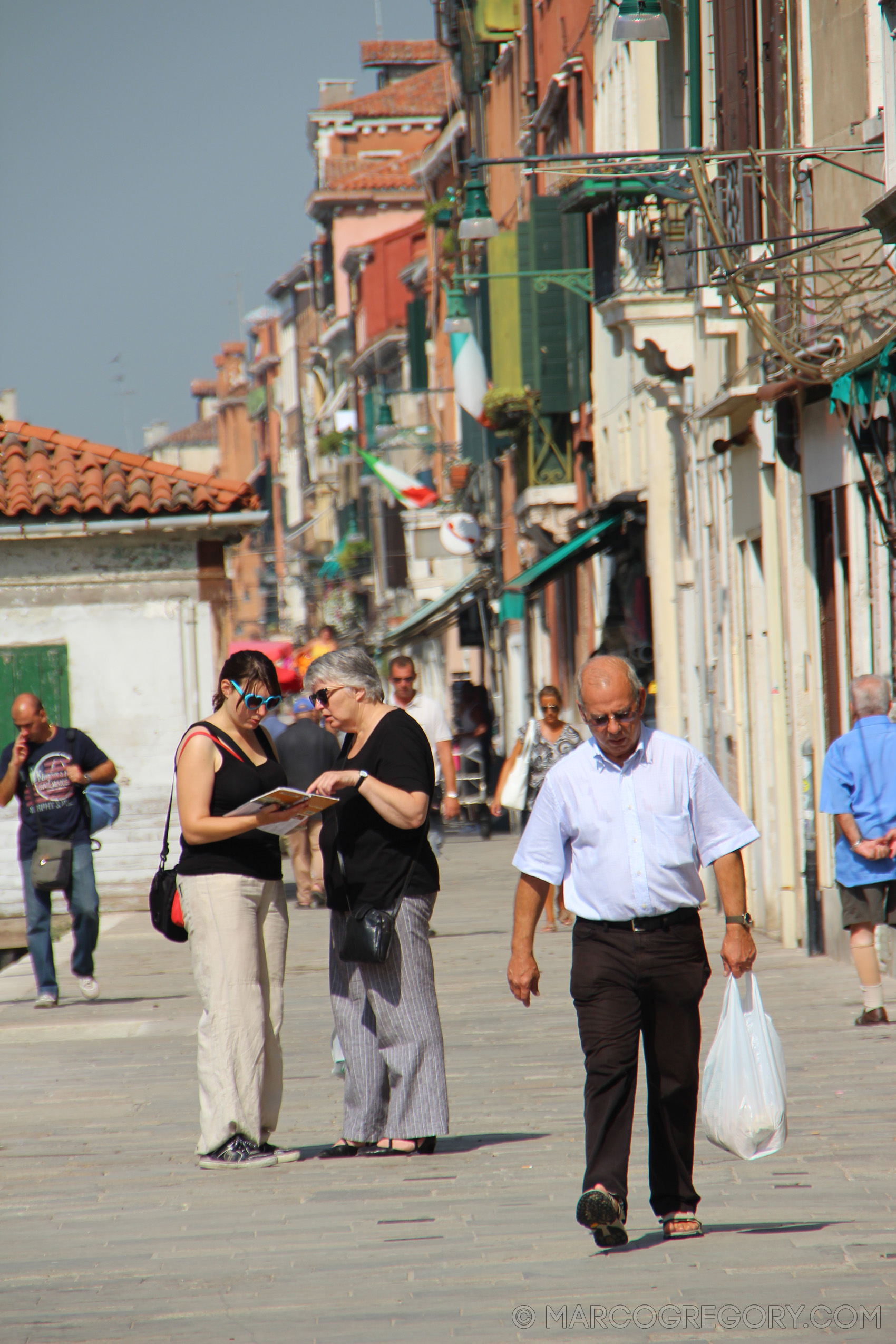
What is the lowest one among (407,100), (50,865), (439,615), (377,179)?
(50,865)

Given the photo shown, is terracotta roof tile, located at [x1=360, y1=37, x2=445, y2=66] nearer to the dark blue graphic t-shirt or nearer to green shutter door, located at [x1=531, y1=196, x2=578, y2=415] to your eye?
green shutter door, located at [x1=531, y1=196, x2=578, y2=415]

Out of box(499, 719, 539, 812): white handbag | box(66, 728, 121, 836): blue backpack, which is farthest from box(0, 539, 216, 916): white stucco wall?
box(66, 728, 121, 836): blue backpack

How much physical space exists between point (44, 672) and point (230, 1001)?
13228mm

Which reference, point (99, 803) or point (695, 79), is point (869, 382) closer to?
point (99, 803)

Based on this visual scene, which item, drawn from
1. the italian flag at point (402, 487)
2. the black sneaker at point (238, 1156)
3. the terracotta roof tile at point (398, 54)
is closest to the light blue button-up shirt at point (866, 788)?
Result: the black sneaker at point (238, 1156)

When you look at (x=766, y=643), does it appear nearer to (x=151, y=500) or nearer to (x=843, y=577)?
(x=843, y=577)

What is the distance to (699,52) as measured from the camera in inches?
660

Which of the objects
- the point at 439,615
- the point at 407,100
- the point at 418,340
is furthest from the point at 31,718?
the point at 407,100

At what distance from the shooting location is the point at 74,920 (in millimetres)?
13359

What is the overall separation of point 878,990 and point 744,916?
4.90 metres

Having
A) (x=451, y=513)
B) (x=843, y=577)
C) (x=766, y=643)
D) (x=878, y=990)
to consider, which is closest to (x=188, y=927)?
(x=878, y=990)

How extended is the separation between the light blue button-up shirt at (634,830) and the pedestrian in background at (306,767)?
11.2m

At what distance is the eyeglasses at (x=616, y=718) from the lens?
606 centimetres

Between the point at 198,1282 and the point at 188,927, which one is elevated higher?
the point at 188,927
